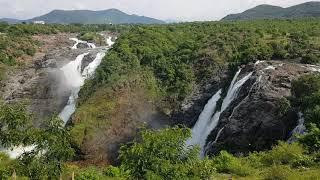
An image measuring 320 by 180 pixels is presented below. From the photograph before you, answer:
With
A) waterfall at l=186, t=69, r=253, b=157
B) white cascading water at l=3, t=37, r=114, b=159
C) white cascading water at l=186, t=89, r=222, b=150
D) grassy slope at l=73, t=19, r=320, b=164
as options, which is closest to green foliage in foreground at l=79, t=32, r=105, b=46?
white cascading water at l=3, t=37, r=114, b=159

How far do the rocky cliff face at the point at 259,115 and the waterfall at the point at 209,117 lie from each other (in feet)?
3.59

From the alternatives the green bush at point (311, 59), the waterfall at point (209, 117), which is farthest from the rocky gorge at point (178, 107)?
the green bush at point (311, 59)

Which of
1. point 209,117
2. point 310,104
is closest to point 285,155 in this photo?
point 310,104

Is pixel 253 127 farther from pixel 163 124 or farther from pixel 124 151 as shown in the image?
pixel 124 151

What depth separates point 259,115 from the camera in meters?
37.3

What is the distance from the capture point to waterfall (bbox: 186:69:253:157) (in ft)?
141

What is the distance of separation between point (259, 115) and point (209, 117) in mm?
8965

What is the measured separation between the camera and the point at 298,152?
27.8 metres

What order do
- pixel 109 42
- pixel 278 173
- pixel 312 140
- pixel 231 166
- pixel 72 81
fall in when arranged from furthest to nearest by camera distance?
pixel 109 42
pixel 72 81
pixel 312 140
pixel 231 166
pixel 278 173

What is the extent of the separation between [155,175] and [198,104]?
3491 centimetres

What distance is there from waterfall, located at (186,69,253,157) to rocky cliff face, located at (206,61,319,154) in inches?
43.1

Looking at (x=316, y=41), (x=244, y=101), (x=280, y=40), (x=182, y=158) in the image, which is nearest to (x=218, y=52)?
(x=280, y=40)

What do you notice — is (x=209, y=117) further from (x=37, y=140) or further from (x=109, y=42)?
(x=109, y=42)

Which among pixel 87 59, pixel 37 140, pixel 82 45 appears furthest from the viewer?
pixel 82 45
